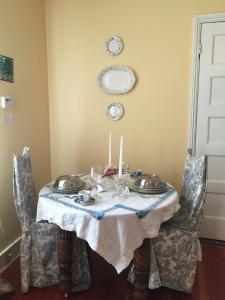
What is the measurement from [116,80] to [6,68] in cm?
104

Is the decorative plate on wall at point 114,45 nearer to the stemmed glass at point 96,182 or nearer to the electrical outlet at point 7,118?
the electrical outlet at point 7,118

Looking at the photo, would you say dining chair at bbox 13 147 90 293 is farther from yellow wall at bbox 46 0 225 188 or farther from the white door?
the white door

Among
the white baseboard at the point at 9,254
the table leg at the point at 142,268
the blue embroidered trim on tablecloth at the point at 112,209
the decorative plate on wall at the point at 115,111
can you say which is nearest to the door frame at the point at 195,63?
the decorative plate on wall at the point at 115,111

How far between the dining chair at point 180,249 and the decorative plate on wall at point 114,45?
140 centimetres

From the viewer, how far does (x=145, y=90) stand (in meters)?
2.65

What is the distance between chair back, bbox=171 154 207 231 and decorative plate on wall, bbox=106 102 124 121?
912 mm

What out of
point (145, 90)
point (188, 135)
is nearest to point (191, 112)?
point (188, 135)

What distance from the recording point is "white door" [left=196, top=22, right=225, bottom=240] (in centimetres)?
244

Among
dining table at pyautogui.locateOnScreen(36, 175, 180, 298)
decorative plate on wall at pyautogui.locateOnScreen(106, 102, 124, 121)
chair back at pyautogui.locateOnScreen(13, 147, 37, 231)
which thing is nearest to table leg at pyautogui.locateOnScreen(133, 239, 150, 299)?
dining table at pyautogui.locateOnScreen(36, 175, 180, 298)

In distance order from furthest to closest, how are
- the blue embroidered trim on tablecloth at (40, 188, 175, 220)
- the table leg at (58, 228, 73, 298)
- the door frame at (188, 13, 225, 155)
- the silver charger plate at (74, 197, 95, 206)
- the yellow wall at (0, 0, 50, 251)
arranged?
the door frame at (188, 13, 225, 155)
the yellow wall at (0, 0, 50, 251)
the table leg at (58, 228, 73, 298)
the silver charger plate at (74, 197, 95, 206)
the blue embroidered trim on tablecloth at (40, 188, 175, 220)

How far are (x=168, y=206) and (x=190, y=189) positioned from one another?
0.42 m

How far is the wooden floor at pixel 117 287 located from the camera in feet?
6.27

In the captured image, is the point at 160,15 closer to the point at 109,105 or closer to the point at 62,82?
the point at 109,105

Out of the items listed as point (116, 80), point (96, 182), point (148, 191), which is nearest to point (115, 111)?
point (116, 80)
